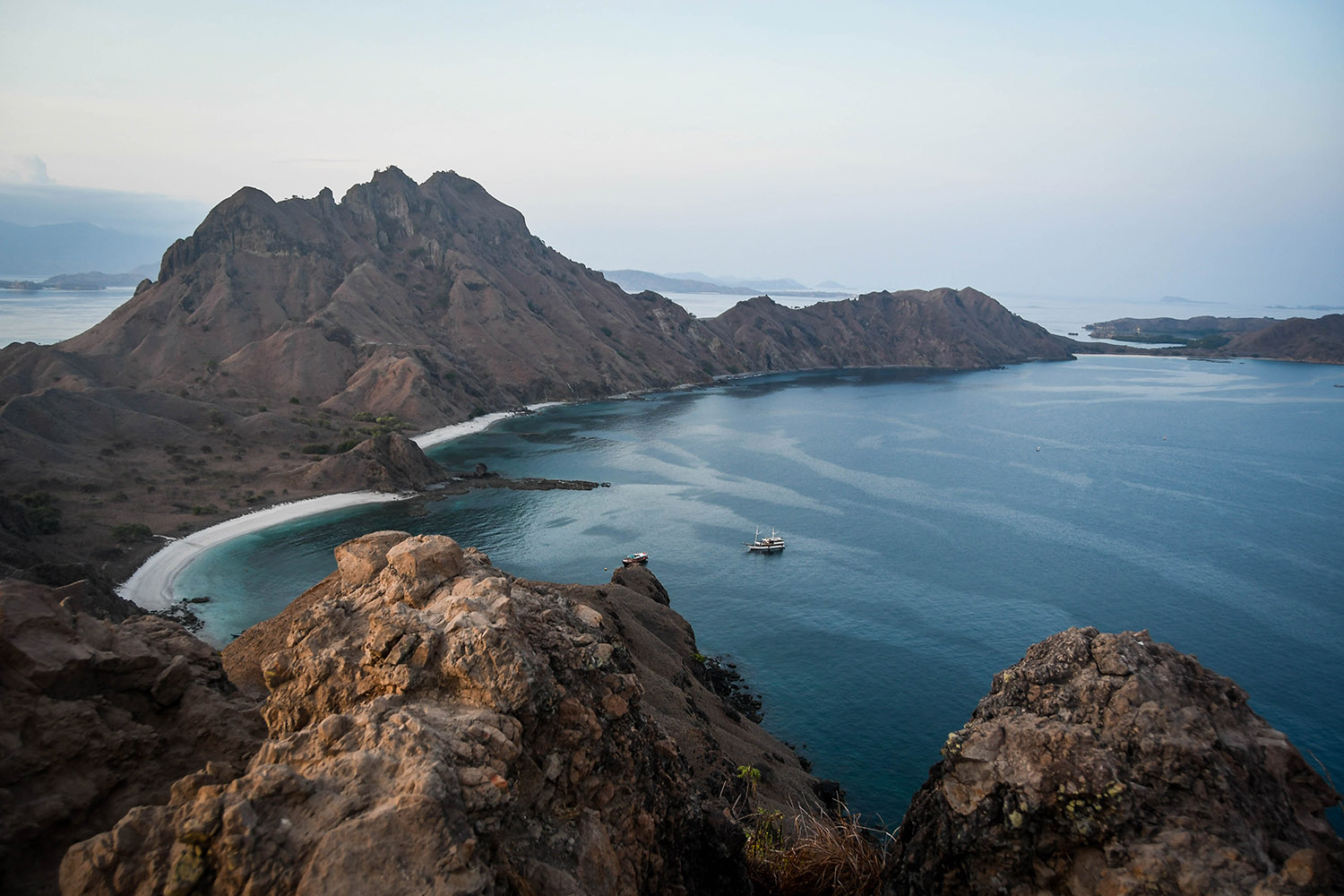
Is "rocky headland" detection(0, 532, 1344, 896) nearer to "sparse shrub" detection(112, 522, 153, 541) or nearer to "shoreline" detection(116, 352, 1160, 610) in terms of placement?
"shoreline" detection(116, 352, 1160, 610)

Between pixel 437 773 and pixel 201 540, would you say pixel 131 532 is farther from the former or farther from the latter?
pixel 437 773

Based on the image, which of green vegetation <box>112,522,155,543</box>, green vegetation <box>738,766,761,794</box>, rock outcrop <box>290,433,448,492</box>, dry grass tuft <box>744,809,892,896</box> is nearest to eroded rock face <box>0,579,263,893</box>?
dry grass tuft <box>744,809,892,896</box>

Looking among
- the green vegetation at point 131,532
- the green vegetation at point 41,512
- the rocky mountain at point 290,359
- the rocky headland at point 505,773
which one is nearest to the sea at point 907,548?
the green vegetation at point 131,532

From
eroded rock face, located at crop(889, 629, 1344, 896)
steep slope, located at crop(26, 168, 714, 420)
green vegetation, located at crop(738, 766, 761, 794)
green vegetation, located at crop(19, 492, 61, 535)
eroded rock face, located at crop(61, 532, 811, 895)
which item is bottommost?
green vegetation, located at crop(738, 766, 761, 794)

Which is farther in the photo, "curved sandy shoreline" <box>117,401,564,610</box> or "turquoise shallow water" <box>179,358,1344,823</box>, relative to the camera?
"curved sandy shoreline" <box>117,401,564,610</box>

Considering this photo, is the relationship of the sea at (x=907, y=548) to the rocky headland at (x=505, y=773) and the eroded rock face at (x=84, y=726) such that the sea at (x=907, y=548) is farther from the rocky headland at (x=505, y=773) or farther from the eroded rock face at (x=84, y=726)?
the eroded rock face at (x=84, y=726)

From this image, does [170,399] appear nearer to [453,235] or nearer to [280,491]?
[280,491]
